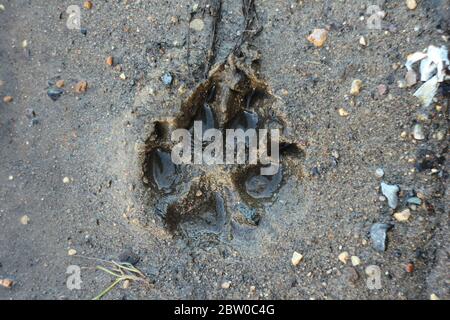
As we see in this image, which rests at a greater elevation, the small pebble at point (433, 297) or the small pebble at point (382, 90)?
the small pebble at point (382, 90)

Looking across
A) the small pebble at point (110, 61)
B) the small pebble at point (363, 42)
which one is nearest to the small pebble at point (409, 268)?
the small pebble at point (363, 42)

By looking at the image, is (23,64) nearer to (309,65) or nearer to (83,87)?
(83,87)

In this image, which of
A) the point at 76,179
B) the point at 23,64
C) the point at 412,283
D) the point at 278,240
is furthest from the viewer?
the point at 23,64

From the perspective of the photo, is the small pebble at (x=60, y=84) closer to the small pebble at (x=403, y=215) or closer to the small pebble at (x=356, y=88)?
the small pebble at (x=356, y=88)

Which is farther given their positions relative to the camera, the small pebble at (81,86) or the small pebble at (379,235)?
the small pebble at (81,86)

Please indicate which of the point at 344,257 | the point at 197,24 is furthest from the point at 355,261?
the point at 197,24

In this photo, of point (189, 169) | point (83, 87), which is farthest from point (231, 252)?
point (83, 87)
